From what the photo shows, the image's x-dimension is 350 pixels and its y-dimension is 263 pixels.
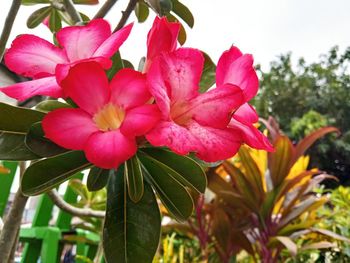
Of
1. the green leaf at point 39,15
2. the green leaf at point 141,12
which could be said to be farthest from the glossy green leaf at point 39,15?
the green leaf at point 141,12

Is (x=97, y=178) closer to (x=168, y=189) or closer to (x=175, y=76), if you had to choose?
(x=168, y=189)

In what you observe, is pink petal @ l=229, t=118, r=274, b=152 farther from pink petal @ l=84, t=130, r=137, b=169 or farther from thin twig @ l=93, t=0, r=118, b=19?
thin twig @ l=93, t=0, r=118, b=19

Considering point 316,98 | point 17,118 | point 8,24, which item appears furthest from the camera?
point 316,98

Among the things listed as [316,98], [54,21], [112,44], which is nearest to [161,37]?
[112,44]

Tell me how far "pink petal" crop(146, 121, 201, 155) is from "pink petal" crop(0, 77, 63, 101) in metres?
0.09

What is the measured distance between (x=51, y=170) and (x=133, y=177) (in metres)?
0.09

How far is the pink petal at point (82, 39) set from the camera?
36 centimetres

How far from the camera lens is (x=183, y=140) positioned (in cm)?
29

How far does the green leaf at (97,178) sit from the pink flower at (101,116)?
15 cm

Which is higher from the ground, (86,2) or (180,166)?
(86,2)

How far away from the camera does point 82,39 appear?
14.0 inches

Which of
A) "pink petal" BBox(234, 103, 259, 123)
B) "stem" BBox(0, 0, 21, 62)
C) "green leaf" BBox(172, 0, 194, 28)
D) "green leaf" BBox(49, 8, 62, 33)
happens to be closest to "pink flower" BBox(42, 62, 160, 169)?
"pink petal" BBox(234, 103, 259, 123)

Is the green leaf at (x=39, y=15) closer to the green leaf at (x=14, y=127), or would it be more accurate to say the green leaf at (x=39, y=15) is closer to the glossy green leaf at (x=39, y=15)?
the glossy green leaf at (x=39, y=15)

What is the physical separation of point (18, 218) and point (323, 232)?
1263 mm
